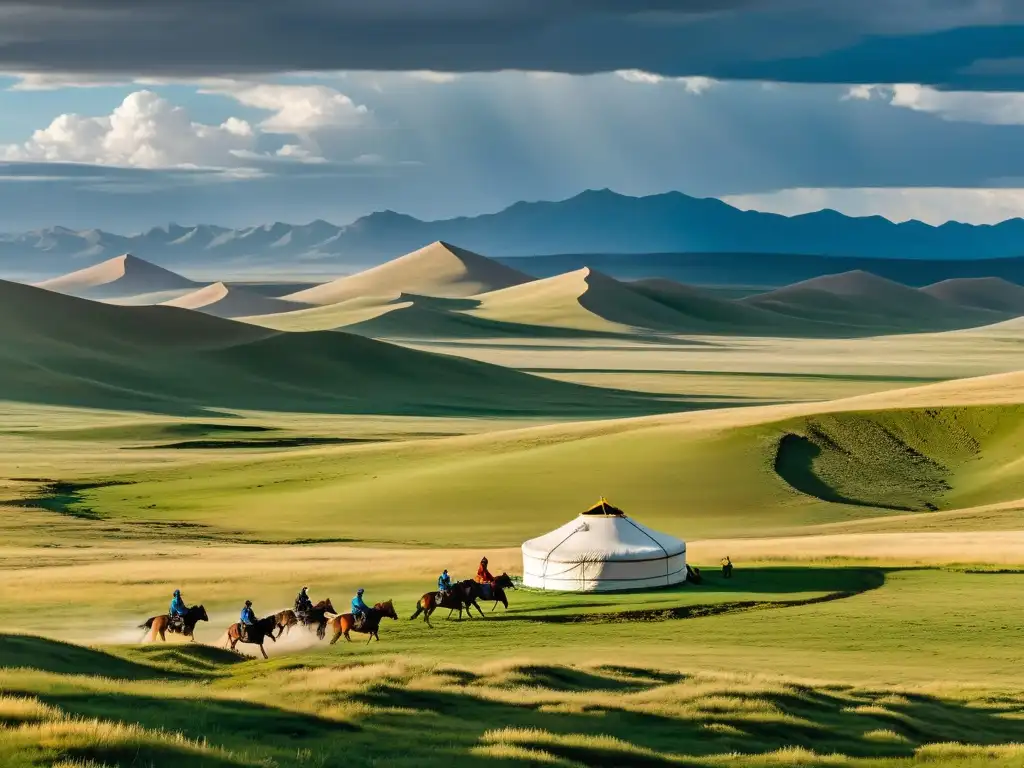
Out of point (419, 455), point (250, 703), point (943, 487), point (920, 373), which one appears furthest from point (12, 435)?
point (920, 373)

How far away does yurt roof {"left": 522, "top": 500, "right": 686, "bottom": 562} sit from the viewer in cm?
4078

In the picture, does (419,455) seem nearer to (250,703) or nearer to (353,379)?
(250,703)

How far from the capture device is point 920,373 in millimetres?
180375

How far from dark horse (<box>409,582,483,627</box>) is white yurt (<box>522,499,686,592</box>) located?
5414mm

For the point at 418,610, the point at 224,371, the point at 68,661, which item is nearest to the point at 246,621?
the point at 68,661

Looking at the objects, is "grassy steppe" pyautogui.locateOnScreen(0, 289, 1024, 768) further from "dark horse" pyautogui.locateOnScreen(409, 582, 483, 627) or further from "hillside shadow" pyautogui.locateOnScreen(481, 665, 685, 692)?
"dark horse" pyautogui.locateOnScreen(409, 582, 483, 627)

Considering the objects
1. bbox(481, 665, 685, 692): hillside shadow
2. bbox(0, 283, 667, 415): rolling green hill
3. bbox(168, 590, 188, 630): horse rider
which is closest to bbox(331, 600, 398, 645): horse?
bbox(168, 590, 188, 630): horse rider

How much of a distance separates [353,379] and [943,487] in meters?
94.4

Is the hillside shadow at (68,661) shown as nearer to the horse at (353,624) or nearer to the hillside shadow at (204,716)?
the hillside shadow at (204,716)

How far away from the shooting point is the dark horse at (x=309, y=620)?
31938 mm

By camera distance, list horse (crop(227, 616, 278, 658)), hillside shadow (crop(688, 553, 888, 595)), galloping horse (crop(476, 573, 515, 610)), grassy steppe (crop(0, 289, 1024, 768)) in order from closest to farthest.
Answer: grassy steppe (crop(0, 289, 1024, 768)) → horse (crop(227, 616, 278, 658)) → galloping horse (crop(476, 573, 515, 610)) → hillside shadow (crop(688, 553, 888, 595))

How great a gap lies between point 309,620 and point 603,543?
10.9m

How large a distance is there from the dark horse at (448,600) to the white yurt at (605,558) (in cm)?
541

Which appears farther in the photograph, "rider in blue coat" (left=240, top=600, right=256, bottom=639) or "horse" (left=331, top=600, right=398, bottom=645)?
"horse" (left=331, top=600, right=398, bottom=645)
